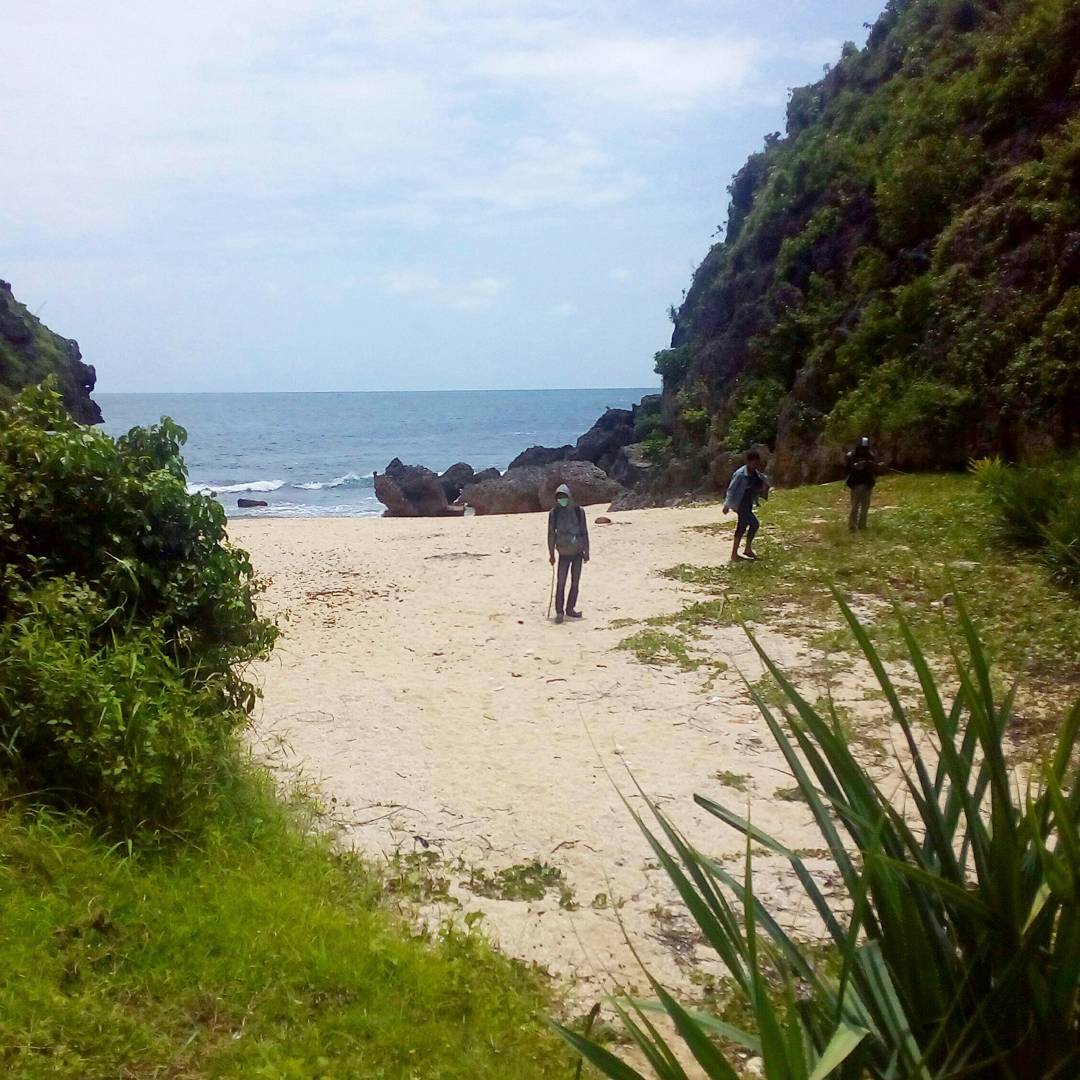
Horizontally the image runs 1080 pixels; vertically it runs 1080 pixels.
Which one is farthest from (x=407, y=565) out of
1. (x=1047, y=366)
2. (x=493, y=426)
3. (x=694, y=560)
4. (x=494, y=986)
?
(x=493, y=426)

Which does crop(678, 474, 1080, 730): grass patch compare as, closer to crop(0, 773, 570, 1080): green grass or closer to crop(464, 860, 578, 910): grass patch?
crop(464, 860, 578, 910): grass patch

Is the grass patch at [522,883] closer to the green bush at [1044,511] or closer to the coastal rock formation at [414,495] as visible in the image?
the green bush at [1044,511]

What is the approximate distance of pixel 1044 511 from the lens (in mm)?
12625

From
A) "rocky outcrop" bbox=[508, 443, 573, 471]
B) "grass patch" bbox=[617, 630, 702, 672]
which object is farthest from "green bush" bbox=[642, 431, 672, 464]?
"grass patch" bbox=[617, 630, 702, 672]

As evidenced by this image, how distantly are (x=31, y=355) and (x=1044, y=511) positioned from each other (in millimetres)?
29350

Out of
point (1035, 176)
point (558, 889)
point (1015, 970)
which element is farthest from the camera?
point (1035, 176)

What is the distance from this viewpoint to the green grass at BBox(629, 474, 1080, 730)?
364 inches

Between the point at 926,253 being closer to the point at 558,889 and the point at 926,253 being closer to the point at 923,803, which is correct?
the point at 558,889

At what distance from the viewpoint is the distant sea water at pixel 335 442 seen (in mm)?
56625

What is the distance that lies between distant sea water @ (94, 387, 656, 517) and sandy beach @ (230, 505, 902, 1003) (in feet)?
15.8

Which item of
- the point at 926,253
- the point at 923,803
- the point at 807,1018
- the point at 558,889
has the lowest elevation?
the point at 558,889

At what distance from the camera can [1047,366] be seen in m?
17.9

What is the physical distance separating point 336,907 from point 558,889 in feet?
4.31

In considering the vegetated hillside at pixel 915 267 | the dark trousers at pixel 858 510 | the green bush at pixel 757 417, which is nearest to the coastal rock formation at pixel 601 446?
the vegetated hillside at pixel 915 267
